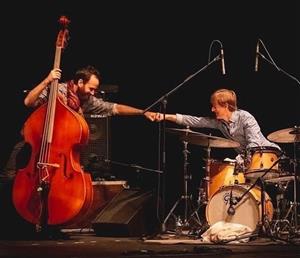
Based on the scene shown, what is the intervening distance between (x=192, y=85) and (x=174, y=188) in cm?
111

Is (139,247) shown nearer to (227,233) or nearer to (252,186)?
(227,233)

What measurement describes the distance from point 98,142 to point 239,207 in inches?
57.0

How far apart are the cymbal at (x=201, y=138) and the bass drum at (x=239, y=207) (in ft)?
1.21

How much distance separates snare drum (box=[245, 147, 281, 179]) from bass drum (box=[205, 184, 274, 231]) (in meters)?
0.14

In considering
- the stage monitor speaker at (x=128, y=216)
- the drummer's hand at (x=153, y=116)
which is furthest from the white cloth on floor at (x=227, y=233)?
the drummer's hand at (x=153, y=116)

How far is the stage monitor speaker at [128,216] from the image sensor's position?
5141 millimetres

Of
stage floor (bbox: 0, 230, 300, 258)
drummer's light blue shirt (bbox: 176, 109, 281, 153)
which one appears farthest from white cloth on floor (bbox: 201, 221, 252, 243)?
drummer's light blue shirt (bbox: 176, 109, 281, 153)

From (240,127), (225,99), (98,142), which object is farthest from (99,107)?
(240,127)

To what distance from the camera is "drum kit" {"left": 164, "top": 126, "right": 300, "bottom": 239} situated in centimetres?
487

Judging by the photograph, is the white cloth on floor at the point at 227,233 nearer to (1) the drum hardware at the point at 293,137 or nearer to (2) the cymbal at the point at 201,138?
(1) the drum hardware at the point at 293,137

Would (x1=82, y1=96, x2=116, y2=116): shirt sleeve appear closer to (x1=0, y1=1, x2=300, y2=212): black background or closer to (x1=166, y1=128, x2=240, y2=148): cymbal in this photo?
(x1=166, y1=128, x2=240, y2=148): cymbal

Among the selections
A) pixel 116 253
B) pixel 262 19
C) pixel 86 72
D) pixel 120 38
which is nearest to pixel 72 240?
pixel 116 253

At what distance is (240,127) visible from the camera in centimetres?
559

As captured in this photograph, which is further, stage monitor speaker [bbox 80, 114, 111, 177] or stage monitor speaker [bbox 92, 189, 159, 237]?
stage monitor speaker [bbox 80, 114, 111, 177]
